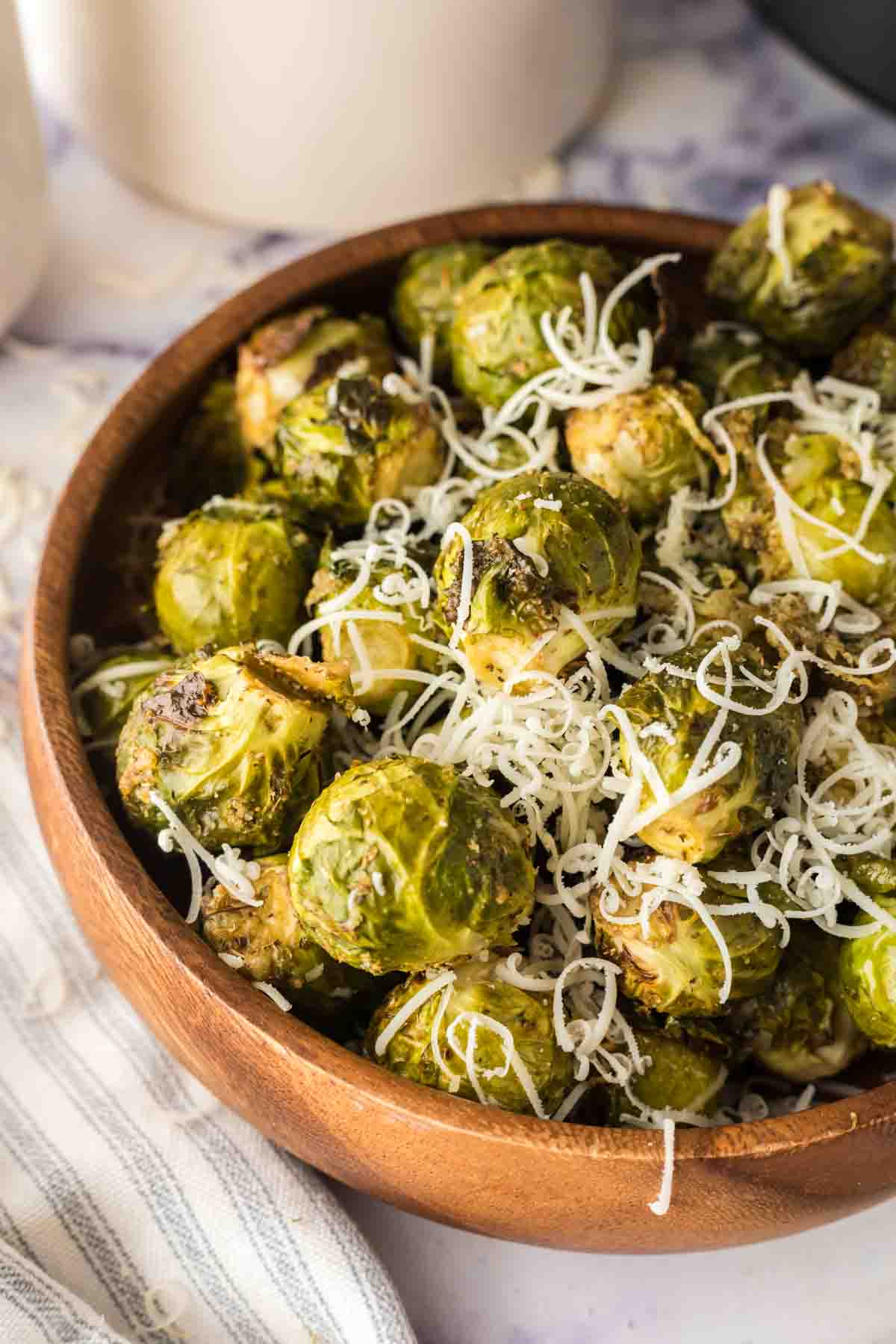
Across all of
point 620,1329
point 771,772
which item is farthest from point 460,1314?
point 771,772

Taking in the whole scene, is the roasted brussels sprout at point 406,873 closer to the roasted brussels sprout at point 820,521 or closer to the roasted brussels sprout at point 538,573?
the roasted brussels sprout at point 538,573

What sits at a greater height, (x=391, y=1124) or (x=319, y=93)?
(x=319, y=93)

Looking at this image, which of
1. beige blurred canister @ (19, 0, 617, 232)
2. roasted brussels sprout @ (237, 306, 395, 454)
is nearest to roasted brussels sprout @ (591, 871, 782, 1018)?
roasted brussels sprout @ (237, 306, 395, 454)

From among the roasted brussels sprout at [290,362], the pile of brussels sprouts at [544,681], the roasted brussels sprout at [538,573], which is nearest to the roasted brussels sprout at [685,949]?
the pile of brussels sprouts at [544,681]

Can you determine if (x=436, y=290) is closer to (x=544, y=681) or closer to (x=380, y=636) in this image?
(x=380, y=636)

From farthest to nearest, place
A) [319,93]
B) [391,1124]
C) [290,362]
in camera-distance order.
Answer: [319,93] < [290,362] < [391,1124]

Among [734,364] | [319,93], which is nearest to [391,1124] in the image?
[734,364]
